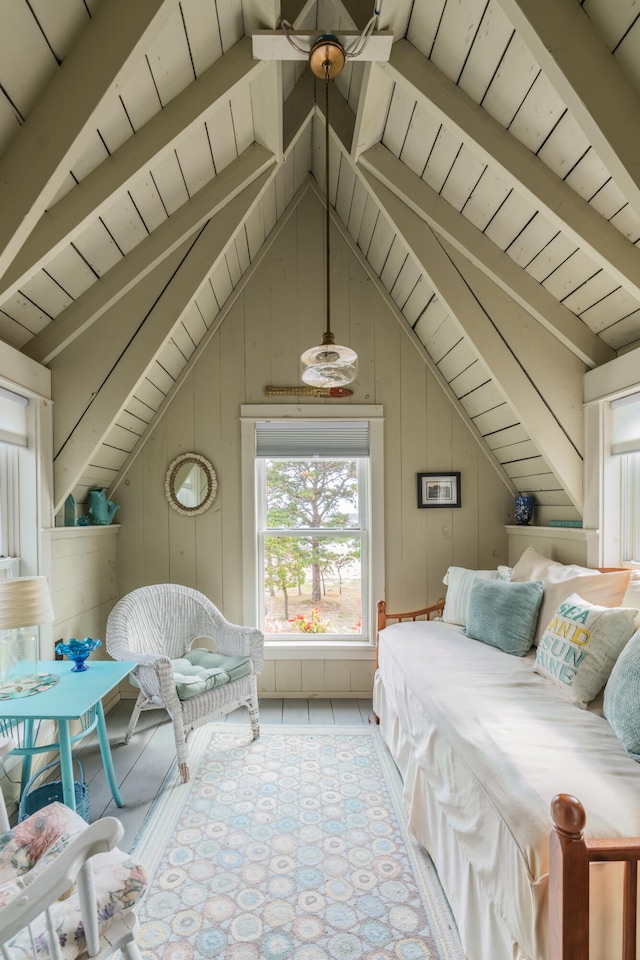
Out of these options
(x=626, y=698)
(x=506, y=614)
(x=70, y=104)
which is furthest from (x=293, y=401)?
(x=626, y=698)

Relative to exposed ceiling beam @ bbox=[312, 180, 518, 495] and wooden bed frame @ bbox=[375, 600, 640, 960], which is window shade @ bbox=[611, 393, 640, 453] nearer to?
exposed ceiling beam @ bbox=[312, 180, 518, 495]

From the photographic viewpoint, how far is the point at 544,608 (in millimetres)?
2389

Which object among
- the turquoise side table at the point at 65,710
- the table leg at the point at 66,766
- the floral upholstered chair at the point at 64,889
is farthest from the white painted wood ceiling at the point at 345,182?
the floral upholstered chair at the point at 64,889

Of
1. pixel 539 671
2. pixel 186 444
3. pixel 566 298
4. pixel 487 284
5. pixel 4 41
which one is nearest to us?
pixel 4 41

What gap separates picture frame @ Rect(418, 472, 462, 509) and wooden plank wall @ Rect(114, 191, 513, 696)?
0.05 metres

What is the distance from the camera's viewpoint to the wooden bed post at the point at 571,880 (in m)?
0.99

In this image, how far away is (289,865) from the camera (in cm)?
189

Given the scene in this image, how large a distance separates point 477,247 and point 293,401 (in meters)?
1.51

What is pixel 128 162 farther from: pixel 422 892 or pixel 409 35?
pixel 422 892

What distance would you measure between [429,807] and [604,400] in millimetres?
1968

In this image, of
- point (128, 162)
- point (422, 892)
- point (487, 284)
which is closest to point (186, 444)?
point (128, 162)

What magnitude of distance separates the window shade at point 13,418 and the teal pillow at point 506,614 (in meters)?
2.44

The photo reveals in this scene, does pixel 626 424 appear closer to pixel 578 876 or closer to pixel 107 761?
pixel 578 876

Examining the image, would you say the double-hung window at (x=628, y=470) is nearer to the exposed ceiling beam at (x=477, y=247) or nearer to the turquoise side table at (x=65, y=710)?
the exposed ceiling beam at (x=477, y=247)
